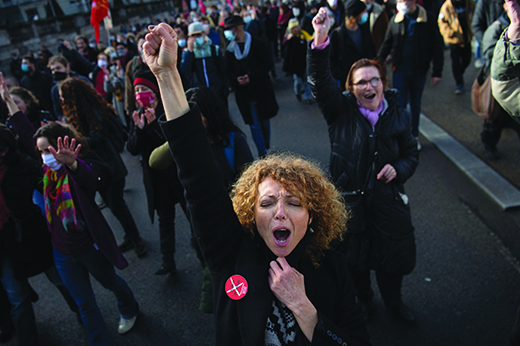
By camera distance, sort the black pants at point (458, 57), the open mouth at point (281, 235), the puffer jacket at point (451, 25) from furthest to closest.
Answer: the black pants at point (458, 57)
the puffer jacket at point (451, 25)
the open mouth at point (281, 235)

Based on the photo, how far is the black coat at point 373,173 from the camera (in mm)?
2467

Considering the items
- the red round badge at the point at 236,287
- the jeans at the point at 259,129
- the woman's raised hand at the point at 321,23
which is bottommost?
the jeans at the point at 259,129

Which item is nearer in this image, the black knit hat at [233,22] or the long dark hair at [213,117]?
the long dark hair at [213,117]

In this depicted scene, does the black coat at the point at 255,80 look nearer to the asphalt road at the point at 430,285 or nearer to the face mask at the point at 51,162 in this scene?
the asphalt road at the point at 430,285

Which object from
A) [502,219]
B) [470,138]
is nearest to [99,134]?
[502,219]

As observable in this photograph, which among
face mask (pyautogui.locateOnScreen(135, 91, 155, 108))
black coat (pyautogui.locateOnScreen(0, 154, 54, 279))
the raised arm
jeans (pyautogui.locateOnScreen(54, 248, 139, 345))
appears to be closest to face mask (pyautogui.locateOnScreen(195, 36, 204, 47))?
face mask (pyautogui.locateOnScreen(135, 91, 155, 108))

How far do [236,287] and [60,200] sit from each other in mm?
1794

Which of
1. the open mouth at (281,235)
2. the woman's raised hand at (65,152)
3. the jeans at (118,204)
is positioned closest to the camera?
the open mouth at (281,235)

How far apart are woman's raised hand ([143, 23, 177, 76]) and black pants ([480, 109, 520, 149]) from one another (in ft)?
14.4

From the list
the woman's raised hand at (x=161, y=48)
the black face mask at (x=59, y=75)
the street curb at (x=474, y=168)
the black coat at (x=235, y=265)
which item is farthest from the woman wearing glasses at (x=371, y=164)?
the black face mask at (x=59, y=75)

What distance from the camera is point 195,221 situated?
1520mm

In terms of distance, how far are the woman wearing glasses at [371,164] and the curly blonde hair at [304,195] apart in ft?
2.32

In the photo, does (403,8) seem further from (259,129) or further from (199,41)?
(199,41)

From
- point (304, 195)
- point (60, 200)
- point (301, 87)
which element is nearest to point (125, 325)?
point (60, 200)
